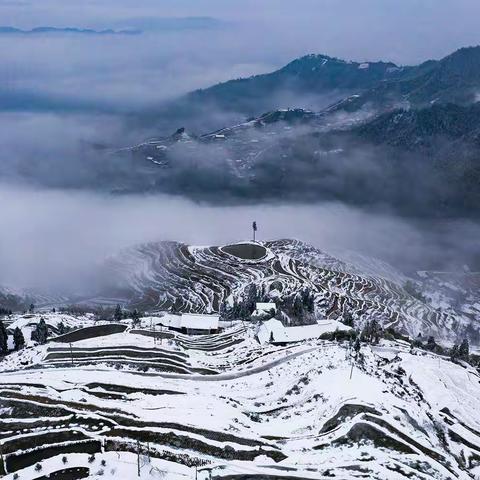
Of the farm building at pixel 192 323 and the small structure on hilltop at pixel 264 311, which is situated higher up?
the farm building at pixel 192 323

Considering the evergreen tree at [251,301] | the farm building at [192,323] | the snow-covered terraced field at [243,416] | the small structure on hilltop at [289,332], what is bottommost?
the evergreen tree at [251,301]

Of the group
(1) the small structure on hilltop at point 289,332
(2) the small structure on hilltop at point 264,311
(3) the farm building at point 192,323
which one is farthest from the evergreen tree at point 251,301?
(1) the small structure on hilltop at point 289,332

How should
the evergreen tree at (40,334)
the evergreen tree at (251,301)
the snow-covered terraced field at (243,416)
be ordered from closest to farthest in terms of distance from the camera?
1. the snow-covered terraced field at (243,416)
2. the evergreen tree at (40,334)
3. the evergreen tree at (251,301)

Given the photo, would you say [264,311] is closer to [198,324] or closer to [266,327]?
[198,324]

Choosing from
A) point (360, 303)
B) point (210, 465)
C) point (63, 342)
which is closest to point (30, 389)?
point (210, 465)

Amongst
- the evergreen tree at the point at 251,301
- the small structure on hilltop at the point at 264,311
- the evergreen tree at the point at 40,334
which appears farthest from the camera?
the evergreen tree at the point at 251,301

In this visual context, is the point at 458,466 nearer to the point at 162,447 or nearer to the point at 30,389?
the point at 162,447

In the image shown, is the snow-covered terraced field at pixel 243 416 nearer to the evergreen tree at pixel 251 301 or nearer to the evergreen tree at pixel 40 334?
the evergreen tree at pixel 40 334

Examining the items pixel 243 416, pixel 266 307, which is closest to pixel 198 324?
pixel 266 307

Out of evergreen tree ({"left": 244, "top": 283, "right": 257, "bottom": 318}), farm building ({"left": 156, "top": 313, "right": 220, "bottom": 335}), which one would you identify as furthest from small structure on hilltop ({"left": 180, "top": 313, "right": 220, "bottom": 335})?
evergreen tree ({"left": 244, "top": 283, "right": 257, "bottom": 318})

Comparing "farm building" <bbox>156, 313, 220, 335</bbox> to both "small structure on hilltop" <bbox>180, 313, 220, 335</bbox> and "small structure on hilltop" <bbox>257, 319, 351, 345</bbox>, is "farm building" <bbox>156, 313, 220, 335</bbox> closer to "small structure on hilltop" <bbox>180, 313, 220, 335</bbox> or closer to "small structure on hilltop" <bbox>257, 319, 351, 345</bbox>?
"small structure on hilltop" <bbox>180, 313, 220, 335</bbox>
